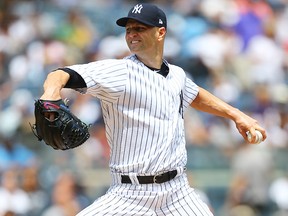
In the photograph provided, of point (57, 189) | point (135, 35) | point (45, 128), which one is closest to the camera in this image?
point (45, 128)

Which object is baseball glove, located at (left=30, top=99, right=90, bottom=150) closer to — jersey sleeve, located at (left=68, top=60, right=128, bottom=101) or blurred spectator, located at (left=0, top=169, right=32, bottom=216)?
jersey sleeve, located at (left=68, top=60, right=128, bottom=101)

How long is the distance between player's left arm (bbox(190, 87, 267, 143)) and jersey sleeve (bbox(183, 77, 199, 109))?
70 millimetres

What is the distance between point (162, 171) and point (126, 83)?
21.9 inches

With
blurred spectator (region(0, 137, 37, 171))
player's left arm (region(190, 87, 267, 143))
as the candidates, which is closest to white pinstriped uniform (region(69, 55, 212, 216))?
player's left arm (region(190, 87, 267, 143))

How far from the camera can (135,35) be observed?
4.40 meters

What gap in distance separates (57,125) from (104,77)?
0.45 metres

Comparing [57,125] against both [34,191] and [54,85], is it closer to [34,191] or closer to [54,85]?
[54,85]

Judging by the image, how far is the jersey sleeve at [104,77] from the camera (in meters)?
4.04

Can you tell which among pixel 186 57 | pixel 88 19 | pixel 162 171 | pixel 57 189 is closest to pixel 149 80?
pixel 162 171

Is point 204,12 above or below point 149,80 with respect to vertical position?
below

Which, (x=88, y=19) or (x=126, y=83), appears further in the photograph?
(x=88, y=19)

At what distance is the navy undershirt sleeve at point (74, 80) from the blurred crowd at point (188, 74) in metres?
3.96

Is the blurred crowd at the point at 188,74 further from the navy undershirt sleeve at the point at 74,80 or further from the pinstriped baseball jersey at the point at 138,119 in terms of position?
the navy undershirt sleeve at the point at 74,80

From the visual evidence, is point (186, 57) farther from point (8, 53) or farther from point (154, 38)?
point (154, 38)
